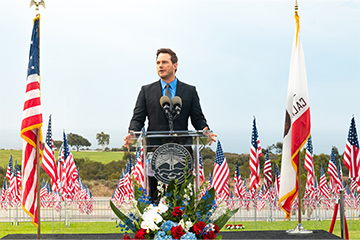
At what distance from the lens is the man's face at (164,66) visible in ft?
21.2

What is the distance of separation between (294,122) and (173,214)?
172 inches

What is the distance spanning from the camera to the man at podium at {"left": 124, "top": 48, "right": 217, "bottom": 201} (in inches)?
256

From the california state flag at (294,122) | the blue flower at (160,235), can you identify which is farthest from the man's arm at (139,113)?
the california state flag at (294,122)

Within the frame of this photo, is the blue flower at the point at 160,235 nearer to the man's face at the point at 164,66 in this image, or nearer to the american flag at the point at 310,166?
the man's face at the point at 164,66

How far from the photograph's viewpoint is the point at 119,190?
26.3m

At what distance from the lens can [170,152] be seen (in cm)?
598

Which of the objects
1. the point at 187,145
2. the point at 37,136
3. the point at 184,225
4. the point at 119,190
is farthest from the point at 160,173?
the point at 119,190

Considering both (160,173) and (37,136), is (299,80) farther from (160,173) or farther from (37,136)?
(37,136)

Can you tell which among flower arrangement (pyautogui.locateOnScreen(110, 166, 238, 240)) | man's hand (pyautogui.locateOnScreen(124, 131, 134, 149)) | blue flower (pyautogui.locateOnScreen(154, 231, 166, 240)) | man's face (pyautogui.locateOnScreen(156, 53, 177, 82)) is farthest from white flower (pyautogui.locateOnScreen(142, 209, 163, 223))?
man's face (pyautogui.locateOnScreen(156, 53, 177, 82))

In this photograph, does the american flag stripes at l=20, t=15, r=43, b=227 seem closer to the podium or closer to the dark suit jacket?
the dark suit jacket

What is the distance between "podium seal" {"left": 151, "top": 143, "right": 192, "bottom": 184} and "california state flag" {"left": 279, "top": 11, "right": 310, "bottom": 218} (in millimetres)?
3586

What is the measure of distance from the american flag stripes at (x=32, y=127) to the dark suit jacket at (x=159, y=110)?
2.09 metres

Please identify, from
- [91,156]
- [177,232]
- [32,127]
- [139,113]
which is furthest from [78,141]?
[177,232]

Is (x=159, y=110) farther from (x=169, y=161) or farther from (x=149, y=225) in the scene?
(x=149, y=225)
